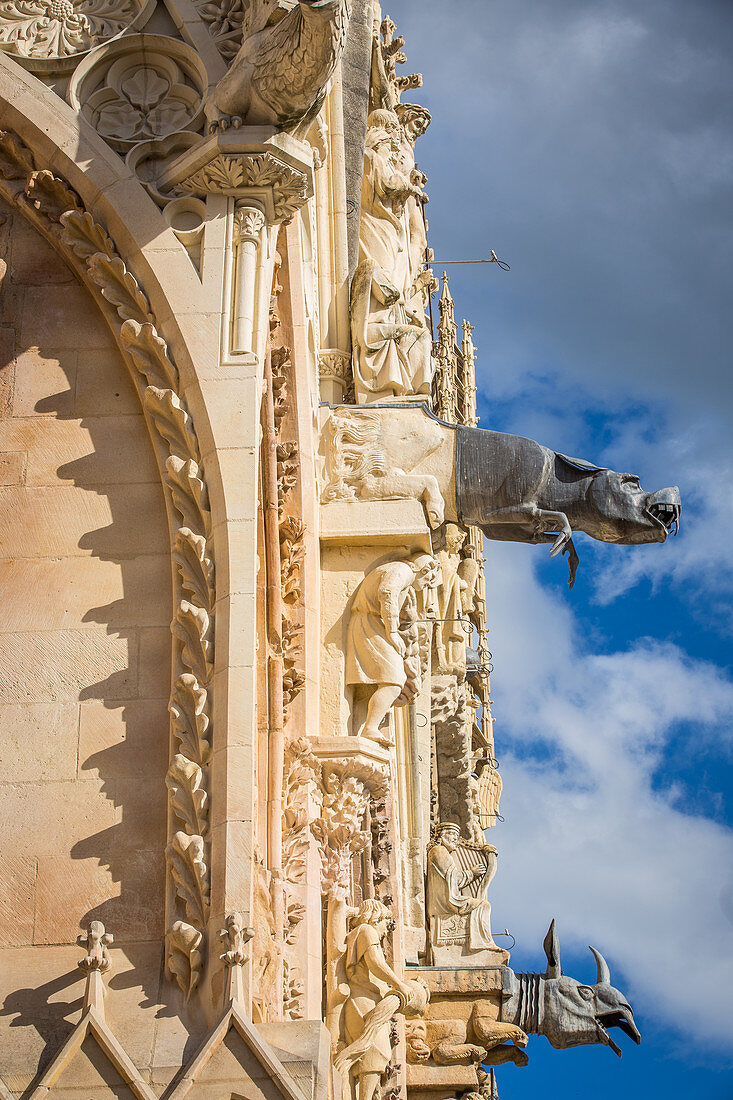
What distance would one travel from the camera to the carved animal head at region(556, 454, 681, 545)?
12.6m

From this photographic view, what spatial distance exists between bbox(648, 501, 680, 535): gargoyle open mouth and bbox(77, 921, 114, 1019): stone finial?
19.8 ft

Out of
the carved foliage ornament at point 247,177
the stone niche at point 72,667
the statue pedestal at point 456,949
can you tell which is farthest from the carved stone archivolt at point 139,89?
the statue pedestal at point 456,949

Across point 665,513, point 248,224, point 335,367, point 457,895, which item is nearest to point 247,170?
point 248,224

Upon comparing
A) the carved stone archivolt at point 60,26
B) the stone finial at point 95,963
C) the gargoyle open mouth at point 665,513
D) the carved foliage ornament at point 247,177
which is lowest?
the stone finial at point 95,963

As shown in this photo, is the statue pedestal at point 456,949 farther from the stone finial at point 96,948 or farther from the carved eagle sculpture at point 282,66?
the carved eagle sculpture at point 282,66

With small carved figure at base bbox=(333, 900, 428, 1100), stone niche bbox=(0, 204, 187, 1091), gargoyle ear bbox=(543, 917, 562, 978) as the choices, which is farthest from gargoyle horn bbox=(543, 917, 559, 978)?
stone niche bbox=(0, 204, 187, 1091)

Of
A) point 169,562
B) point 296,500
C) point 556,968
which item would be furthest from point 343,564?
point 556,968

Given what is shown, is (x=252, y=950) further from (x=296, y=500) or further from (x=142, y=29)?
(x=142, y=29)

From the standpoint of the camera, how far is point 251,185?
403 inches

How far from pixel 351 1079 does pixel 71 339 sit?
5994 mm

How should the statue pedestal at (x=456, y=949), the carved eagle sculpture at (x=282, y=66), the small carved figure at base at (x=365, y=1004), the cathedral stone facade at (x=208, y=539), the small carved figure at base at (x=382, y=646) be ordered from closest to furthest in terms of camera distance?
1. the cathedral stone facade at (x=208, y=539)
2. the carved eagle sculpture at (x=282, y=66)
3. the small carved figure at base at (x=382, y=646)
4. the small carved figure at base at (x=365, y=1004)
5. the statue pedestal at (x=456, y=949)

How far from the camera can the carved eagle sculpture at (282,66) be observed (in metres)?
9.82

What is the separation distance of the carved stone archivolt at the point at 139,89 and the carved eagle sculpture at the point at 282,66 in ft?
1.12

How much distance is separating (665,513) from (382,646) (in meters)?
2.50
